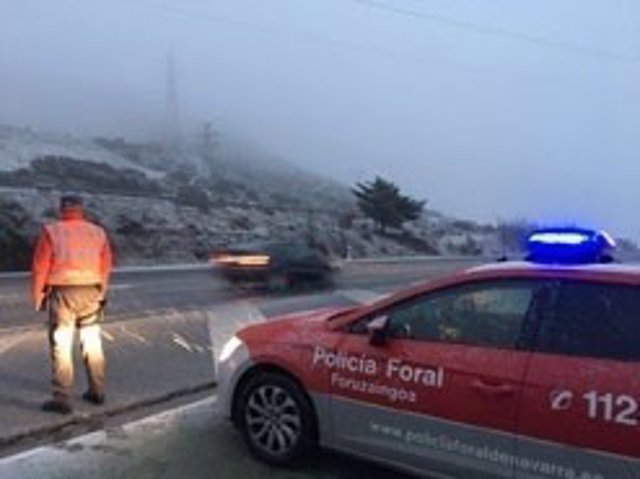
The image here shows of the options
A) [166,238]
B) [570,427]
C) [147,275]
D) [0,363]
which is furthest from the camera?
[166,238]

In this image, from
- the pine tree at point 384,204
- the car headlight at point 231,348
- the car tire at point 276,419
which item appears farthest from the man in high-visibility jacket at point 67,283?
the pine tree at point 384,204

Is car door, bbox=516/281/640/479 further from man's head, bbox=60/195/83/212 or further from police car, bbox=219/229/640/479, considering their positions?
man's head, bbox=60/195/83/212

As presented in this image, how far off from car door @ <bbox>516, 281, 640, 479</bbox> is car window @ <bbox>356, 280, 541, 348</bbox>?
0.18m

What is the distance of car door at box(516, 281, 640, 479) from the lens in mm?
5375

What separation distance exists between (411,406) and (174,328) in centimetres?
769

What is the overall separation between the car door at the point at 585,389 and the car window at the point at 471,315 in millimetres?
177

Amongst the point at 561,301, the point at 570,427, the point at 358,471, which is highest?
the point at 561,301

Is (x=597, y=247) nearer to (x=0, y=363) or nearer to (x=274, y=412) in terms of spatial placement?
(x=274, y=412)

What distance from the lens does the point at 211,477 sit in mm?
6625

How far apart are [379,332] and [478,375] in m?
0.74

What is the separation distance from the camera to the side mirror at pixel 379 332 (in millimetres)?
6406

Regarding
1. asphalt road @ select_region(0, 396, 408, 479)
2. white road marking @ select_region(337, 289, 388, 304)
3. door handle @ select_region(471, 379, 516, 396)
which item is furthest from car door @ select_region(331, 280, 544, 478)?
white road marking @ select_region(337, 289, 388, 304)

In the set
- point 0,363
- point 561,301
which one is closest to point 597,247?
point 561,301

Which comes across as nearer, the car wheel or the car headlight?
the car headlight
